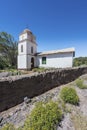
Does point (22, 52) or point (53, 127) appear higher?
point (22, 52)

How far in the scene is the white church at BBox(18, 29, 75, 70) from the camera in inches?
675

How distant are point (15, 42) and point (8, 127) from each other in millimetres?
26970

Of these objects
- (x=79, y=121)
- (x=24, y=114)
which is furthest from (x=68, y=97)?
(x=24, y=114)

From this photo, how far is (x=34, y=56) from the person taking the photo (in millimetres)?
20656

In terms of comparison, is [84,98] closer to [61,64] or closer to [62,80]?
[62,80]

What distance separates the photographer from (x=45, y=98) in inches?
231

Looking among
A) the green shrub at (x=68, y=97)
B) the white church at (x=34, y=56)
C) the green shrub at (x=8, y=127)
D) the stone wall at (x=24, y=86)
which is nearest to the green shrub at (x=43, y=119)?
the green shrub at (x=8, y=127)

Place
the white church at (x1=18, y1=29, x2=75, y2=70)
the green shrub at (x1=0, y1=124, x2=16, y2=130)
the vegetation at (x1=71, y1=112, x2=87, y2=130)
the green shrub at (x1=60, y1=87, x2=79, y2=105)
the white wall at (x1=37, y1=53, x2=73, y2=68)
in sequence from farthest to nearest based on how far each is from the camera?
the white church at (x1=18, y1=29, x2=75, y2=70), the white wall at (x1=37, y1=53, x2=73, y2=68), the green shrub at (x1=60, y1=87, x2=79, y2=105), the vegetation at (x1=71, y1=112, x2=87, y2=130), the green shrub at (x1=0, y1=124, x2=16, y2=130)

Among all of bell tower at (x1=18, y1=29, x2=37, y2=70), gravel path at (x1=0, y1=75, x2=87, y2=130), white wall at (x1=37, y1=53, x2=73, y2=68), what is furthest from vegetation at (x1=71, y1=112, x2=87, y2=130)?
bell tower at (x1=18, y1=29, x2=37, y2=70)

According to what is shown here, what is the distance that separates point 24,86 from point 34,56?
15.6 m

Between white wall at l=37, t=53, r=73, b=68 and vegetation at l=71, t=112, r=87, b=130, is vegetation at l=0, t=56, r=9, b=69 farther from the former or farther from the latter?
vegetation at l=71, t=112, r=87, b=130

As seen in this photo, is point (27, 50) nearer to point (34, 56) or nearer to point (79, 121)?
point (34, 56)

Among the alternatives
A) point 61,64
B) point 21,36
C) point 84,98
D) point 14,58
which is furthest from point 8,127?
point 14,58

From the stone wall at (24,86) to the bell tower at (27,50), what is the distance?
12.2 metres
